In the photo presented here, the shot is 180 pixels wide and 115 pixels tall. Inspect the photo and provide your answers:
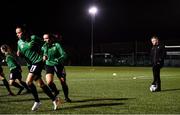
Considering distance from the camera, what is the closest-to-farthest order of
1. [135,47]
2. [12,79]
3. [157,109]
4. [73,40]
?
[157,109] → [12,79] → [135,47] → [73,40]

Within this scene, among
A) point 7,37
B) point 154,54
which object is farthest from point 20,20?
point 154,54

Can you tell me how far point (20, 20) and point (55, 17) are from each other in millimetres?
9349

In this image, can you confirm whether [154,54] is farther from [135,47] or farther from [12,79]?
[135,47]

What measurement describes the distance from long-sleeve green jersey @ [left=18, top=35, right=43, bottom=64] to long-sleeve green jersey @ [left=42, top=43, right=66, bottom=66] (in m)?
0.87

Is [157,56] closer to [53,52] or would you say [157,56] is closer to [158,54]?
[158,54]

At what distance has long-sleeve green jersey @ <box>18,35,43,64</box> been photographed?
11.9 m

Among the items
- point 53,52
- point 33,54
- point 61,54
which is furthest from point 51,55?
point 33,54

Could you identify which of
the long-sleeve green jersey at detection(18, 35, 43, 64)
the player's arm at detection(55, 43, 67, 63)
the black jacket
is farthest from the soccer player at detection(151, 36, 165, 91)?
the long-sleeve green jersey at detection(18, 35, 43, 64)

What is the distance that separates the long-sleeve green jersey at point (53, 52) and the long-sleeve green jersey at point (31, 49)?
874 millimetres

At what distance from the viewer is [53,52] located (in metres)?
13.0

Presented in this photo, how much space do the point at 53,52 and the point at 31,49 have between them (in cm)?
124

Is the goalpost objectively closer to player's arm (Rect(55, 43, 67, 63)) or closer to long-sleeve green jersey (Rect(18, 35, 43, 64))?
player's arm (Rect(55, 43, 67, 63))

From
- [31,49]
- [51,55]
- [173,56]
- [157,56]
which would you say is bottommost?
[173,56]

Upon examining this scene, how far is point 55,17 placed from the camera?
77.1 metres
